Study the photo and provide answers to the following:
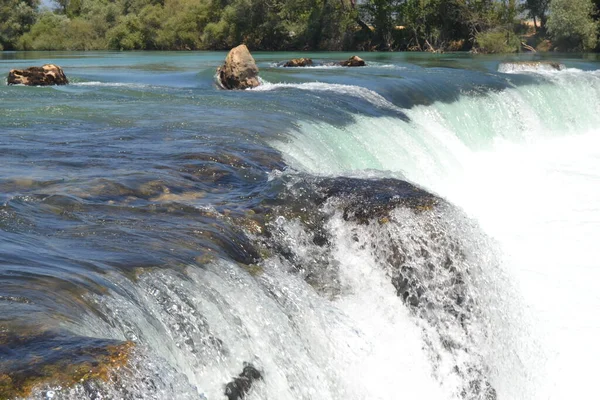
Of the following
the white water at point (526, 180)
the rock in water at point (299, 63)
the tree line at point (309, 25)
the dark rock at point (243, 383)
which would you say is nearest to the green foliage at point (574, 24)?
the tree line at point (309, 25)

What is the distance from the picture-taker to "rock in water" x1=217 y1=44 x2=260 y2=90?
16.8m

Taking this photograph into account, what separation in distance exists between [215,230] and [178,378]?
2.83 metres

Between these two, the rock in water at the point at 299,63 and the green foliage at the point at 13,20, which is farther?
the green foliage at the point at 13,20

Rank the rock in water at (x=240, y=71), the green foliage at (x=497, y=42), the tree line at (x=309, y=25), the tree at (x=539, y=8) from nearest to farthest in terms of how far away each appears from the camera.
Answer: the rock in water at (x=240, y=71), the green foliage at (x=497, y=42), the tree line at (x=309, y=25), the tree at (x=539, y=8)

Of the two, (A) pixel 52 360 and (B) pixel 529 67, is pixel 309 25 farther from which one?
(A) pixel 52 360

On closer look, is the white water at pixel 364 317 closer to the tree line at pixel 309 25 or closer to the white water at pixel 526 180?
the white water at pixel 526 180

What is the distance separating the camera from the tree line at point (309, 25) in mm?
43750

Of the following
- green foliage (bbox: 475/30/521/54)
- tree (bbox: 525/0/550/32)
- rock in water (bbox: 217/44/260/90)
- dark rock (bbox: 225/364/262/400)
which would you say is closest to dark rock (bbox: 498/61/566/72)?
rock in water (bbox: 217/44/260/90)

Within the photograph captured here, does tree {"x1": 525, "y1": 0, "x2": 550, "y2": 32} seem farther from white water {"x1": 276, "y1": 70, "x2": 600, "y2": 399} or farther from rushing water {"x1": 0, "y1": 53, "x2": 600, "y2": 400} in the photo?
rushing water {"x1": 0, "y1": 53, "x2": 600, "y2": 400}

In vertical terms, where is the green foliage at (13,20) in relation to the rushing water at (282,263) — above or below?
above

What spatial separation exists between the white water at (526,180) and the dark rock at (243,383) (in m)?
2.57

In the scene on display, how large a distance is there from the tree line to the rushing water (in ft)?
111

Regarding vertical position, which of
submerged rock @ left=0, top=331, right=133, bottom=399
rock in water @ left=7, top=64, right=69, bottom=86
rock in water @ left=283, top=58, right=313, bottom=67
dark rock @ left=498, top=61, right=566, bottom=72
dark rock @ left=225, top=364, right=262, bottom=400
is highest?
rock in water @ left=7, top=64, right=69, bottom=86

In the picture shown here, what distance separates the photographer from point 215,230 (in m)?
6.70
